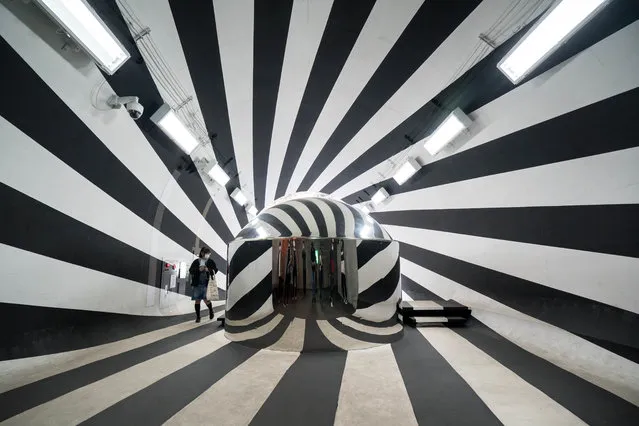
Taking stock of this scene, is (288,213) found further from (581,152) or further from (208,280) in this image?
(581,152)

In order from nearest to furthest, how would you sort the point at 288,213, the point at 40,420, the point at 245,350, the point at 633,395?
the point at 40,420
the point at 633,395
the point at 245,350
the point at 288,213

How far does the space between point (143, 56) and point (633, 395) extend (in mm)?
4592

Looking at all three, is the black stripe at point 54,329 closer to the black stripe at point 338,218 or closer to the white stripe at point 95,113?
the white stripe at point 95,113

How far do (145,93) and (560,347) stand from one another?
15.4ft

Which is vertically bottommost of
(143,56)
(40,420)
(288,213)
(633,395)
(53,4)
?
(633,395)

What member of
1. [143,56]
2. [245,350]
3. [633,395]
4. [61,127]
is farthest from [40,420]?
[633,395]

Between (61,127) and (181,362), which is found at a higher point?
(61,127)

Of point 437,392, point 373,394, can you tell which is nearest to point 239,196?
point 373,394

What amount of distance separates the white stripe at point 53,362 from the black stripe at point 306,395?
162cm

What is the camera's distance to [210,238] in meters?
6.06

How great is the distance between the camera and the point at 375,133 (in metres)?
4.86

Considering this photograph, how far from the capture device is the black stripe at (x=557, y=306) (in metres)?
1.90

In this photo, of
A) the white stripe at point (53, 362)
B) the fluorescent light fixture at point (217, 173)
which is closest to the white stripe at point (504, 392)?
the white stripe at point (53, 362)

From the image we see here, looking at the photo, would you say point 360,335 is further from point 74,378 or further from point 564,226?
point 74,378
